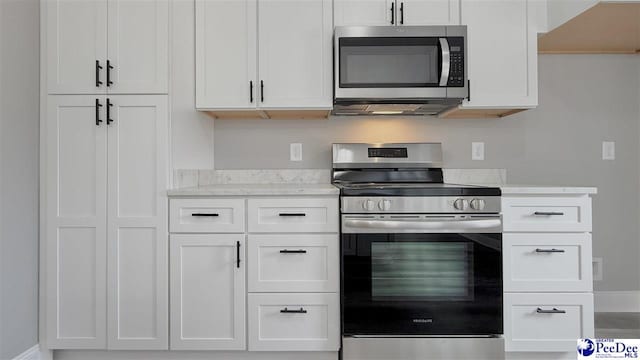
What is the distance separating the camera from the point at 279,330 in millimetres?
1948

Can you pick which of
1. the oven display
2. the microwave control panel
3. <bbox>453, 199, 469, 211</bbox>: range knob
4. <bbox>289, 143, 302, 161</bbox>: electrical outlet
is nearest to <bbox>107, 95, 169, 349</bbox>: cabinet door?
<bbox>289, 143, 302, 161</bbox>: electrical outlet

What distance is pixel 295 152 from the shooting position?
2572mm

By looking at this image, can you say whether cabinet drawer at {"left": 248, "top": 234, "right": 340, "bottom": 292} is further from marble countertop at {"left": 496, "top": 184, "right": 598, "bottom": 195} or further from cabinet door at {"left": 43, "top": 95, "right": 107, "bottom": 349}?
marble countertop at {"left": 496, "top": 184, "right": 598, "bottom": 195}

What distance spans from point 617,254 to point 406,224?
167 centimetres

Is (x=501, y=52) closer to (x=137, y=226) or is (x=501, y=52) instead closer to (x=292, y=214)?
(x=292, y=214)

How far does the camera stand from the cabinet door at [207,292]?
1941mm

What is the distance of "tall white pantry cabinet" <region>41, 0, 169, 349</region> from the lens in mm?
1959

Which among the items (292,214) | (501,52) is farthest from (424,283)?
(501,52)

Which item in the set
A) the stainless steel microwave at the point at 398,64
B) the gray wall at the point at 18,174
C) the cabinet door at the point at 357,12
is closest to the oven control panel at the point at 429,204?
the stainless steel microwave at the point at 398,64

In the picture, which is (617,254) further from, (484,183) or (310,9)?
(310,9)

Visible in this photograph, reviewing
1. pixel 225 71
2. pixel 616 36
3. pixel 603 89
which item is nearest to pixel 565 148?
pixel 603 89

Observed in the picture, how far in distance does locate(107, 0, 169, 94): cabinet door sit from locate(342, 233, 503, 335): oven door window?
48.8 inches

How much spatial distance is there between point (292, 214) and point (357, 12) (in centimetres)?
117

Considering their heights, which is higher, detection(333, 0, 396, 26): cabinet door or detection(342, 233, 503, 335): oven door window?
detection(333, 0, 396, 26): cabinet door
